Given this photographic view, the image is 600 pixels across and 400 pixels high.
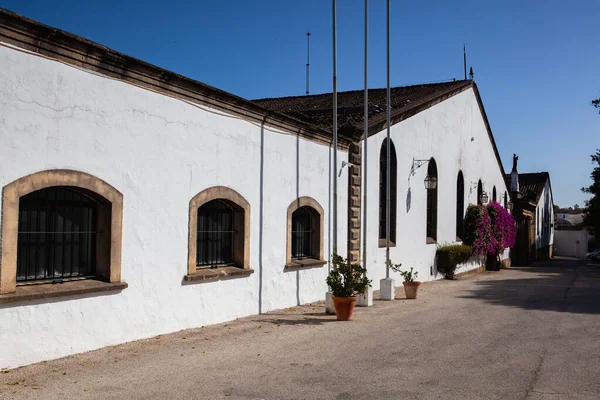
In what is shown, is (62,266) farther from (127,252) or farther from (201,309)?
(201,309)

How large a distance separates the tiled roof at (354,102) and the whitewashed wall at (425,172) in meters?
0.51

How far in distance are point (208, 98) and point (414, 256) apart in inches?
435

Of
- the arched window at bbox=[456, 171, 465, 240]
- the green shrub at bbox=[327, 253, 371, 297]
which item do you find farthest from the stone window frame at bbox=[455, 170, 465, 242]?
the green shrub at bbox=[327, 253, 371, 297]

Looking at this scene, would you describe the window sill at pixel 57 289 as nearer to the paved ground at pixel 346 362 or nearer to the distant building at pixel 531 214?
the paved ground at pixel 346 362

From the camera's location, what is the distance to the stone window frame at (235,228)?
9.35m

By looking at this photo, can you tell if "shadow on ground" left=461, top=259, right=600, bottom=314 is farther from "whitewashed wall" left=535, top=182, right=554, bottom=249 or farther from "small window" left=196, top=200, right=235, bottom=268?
"whitewashed wall" left=535, top=182, right=554, bottom=249

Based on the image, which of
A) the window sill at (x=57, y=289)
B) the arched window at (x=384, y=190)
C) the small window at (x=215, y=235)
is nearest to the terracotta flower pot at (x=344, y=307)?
the small window at (x=215, y=235)

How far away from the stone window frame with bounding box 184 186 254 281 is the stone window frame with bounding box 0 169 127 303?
5.00 ft

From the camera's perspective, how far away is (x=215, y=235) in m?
10.4

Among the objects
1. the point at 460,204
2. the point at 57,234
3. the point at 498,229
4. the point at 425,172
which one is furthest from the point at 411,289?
the point at 498,229

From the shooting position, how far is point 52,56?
22.9 feet

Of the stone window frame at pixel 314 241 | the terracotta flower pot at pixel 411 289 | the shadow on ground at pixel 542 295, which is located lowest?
the shadow on ground at pixel 542 295

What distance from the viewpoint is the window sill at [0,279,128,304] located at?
649cm

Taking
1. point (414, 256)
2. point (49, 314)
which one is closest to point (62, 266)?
point (49, 314)
